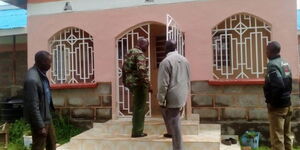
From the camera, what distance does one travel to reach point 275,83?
4.60 meters

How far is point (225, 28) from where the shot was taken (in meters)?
6.68

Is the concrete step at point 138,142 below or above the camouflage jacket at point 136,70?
below

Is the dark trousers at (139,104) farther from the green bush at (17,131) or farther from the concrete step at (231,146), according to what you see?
the green bush at (17,131)

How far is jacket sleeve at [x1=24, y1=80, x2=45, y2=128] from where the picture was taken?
3832 millimetres

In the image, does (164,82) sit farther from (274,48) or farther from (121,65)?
(121,65)

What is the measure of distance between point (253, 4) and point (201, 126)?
2.62m

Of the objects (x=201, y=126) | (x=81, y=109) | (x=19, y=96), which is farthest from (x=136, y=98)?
(x=19, y=96)

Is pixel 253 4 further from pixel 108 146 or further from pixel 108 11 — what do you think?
pixel 108 146

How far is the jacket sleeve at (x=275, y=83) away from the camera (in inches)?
181

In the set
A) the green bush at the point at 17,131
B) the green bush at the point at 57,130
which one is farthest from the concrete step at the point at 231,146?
the green bush at the point at 17,131

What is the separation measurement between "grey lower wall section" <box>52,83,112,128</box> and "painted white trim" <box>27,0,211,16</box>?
1740mm

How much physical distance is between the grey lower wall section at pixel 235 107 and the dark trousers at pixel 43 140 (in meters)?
3.28

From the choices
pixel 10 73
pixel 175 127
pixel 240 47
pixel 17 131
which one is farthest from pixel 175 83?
pixel 10 73

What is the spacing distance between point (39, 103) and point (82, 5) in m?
3.91
